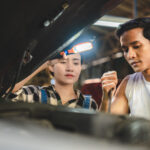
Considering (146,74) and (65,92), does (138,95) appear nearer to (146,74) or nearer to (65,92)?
(146,74)

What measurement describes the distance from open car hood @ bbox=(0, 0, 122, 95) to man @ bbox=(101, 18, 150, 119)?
0.34 meters

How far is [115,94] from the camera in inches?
47.9

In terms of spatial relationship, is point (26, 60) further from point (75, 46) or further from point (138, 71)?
point (138, 71)

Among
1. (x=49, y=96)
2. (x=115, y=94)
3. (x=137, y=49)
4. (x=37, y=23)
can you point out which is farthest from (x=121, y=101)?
(x=37, y=23)

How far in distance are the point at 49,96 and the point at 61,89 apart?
86 millimetres

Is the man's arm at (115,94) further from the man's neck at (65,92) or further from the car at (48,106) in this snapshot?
the car at (48,106)

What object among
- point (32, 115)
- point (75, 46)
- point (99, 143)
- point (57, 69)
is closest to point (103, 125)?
point (99, 143)

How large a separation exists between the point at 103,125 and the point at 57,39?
0.61 meters

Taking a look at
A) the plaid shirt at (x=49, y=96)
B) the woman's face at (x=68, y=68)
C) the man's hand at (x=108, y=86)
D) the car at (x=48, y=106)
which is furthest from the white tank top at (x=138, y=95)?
the car at (x=48, y=106)

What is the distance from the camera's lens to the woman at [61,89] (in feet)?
3.45

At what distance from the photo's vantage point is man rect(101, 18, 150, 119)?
3.50ft

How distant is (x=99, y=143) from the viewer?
0.91ft

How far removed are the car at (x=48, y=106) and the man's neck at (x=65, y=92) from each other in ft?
0.84

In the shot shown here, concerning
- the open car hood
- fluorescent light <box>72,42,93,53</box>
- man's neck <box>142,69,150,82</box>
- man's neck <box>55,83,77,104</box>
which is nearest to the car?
the open car hood
